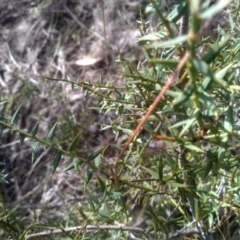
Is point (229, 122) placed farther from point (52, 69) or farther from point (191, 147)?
point (52, 69)

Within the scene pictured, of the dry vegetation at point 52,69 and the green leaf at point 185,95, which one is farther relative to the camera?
the dry vegetation at point 52,69

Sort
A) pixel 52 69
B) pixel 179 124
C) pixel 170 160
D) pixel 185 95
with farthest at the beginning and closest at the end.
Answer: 1. pixel 52 69
2. pixel 170 160
3. pixel 179 124
4. pixel 185 95

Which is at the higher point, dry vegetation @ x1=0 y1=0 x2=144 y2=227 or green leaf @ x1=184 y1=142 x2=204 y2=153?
green leaf @ x1=184 y1=142 x2=204 y2=153

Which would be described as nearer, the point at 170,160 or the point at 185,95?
the point at 185,95

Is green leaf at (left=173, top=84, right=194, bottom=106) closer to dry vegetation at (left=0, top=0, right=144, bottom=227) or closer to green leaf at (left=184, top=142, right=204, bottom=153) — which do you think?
green leaf at (left=184, top=142, right=204, bottom=153)

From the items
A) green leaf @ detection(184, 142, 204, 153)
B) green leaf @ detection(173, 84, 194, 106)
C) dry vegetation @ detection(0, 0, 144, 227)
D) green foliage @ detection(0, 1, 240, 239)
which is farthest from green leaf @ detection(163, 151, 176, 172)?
dry vegetation @ detection(0, 0, 144, 227)

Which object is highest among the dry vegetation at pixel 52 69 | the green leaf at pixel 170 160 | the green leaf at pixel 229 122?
the green leaf at pixel 229 122

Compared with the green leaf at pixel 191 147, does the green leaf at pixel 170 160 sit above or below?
below

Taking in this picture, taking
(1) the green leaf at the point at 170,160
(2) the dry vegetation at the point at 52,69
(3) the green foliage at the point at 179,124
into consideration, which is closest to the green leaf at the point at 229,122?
(3) the green foliage at the point at 179,124

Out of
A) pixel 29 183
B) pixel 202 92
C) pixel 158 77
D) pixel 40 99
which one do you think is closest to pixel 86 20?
pixel 40 99

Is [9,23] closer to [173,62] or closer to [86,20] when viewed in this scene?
[86,20]

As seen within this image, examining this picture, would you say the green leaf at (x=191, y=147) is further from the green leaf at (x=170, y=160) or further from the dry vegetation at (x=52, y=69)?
the dry vegetation at (x=52, y=69)

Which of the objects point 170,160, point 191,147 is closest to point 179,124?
point 191,147
